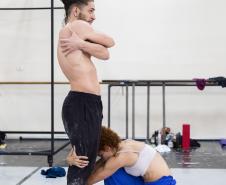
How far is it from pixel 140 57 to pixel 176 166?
247 cm

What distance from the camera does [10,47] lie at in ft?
21.3

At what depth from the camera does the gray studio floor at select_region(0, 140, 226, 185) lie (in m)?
3.66

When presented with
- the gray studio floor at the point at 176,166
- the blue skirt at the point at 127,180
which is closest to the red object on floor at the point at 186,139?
the gray studio floor at the point at 176,166

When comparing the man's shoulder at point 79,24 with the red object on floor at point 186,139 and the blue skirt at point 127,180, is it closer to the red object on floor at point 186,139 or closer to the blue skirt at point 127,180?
the blue skirt at point 127,180

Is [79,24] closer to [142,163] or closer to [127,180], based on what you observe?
[142,163]

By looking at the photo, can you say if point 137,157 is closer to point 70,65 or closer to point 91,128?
point 91,128

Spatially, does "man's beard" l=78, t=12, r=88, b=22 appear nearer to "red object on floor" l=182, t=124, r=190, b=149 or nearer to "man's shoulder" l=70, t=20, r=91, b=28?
"man's shoulder" l=70, t=20, r=91, b=28

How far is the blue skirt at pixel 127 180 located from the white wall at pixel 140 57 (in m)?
3.56

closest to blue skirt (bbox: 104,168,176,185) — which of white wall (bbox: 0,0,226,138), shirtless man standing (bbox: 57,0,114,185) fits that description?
shirtless man standing (bbox: 57,0,114,185)

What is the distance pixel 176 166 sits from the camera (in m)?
4.30

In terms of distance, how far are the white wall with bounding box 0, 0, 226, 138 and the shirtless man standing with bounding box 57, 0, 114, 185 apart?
4.00 m

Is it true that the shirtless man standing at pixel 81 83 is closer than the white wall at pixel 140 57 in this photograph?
Yes

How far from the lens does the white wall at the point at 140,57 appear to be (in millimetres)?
6309

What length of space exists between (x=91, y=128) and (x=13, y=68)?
14.6ft
